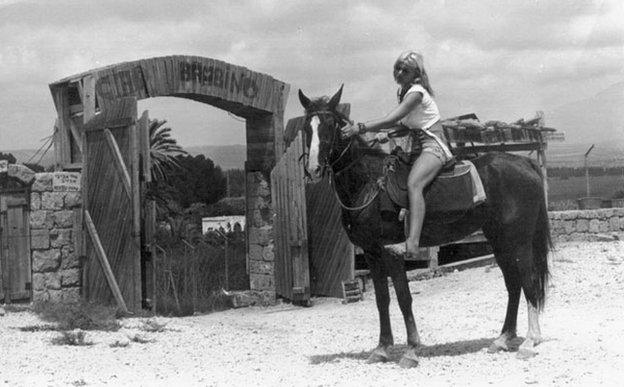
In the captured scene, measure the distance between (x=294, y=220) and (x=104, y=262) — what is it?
10.3 ft

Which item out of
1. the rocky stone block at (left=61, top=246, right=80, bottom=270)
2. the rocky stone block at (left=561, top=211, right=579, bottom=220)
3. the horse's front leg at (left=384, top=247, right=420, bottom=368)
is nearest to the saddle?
the horse's front leg at (left=384, top=247, right=420, bottom=368)

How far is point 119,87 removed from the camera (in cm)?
1203

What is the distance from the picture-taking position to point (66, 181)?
40.9 feet

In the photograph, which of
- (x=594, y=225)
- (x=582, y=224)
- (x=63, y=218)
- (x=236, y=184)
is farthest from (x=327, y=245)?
(x=236, y=184)

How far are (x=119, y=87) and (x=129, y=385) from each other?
6123mm

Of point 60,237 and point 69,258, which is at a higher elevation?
point 60,237

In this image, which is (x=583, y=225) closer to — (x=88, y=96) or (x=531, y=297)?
(x=531, y=297)

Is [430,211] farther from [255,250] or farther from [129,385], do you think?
[255,250]

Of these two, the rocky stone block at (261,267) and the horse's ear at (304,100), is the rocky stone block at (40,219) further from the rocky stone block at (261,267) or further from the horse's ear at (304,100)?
the horse's ear at (304,100)

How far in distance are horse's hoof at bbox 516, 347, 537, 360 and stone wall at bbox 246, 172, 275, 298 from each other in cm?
663

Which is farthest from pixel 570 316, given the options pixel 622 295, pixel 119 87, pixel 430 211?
pixel 119 87

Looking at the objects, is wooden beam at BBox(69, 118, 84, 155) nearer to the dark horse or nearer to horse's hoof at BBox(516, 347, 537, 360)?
the dark horse

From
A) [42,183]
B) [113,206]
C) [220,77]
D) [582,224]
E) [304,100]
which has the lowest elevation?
[582,224]

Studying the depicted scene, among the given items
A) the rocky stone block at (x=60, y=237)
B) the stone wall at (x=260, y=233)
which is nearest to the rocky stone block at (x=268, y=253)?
the stone wall at (x=260, y=233)
